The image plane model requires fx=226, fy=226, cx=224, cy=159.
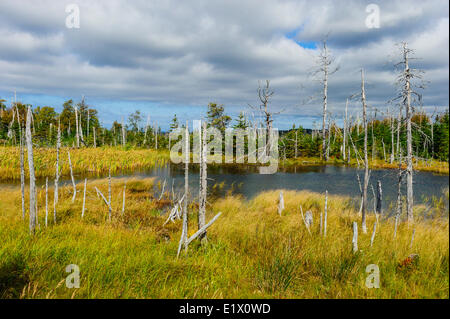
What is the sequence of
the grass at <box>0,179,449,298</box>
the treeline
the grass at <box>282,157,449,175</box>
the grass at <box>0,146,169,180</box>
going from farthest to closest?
1. the treeline
2. the grass at <box>282,157,449,175</box>
3. the grass at <box>0,146,169,180</box>
4. the grass at <box>0,179,449,298</box>

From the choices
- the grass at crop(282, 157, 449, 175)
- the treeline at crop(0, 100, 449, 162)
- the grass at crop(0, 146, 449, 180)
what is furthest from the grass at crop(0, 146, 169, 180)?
the grass at crop(282, 157, 449, 175)

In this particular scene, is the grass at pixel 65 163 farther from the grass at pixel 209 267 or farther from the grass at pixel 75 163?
the grass at pixel 209 267

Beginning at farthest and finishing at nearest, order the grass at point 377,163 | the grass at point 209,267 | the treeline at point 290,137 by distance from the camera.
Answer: the treeline at point 290,137 → the grass at point 377,163 → the grass at point 209,267

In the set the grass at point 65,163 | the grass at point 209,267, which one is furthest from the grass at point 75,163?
the grass at point 209,267

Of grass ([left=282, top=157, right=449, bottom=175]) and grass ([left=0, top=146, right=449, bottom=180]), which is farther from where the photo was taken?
grass ([left=282, top=157, right=449, bottom=175])

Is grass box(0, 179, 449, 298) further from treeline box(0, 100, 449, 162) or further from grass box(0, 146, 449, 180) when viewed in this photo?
treeline box(0, 100, 449, 162)

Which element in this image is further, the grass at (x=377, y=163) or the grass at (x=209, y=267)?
the grass at (x=377, y=163)

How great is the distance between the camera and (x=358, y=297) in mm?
3963

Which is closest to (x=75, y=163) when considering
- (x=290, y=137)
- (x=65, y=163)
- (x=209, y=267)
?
(x=65, y=163)

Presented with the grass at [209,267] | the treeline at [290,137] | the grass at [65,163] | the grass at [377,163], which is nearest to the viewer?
the grass at [209,267]

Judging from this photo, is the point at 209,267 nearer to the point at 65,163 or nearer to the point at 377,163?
the point at 65,163

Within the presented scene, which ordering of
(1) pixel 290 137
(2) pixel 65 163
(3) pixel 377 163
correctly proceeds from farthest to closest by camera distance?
(1) pixel 290 137
(3) pixel 377 163
(2) pixel 65 163
